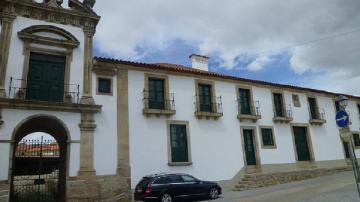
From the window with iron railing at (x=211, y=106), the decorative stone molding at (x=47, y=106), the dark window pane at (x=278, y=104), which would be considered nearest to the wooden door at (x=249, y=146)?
the window with iron railing at (x=211, y=106)

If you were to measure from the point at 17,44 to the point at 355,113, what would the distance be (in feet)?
A: 85.2

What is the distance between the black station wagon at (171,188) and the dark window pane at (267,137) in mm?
6678

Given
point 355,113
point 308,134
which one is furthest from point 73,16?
point 355,113

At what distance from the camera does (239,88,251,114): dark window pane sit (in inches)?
783

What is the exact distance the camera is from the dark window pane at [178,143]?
1658cm

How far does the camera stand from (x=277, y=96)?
21984 millimetres

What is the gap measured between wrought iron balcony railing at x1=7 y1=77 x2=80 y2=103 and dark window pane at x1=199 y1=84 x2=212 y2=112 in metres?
7.20

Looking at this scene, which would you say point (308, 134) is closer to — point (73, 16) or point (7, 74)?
point (73, 16)

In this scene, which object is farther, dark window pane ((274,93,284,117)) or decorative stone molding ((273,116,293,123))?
dark window pane ((274,93,284,117))

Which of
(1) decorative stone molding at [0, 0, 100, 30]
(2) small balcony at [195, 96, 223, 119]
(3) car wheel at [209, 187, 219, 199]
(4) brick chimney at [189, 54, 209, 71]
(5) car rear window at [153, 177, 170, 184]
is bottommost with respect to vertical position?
(3) car wheel at [209, 187, 219, 199]

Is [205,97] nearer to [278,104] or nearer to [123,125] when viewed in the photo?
[123,125]

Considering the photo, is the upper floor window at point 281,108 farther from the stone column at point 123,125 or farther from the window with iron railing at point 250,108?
the stone column at point 123,125

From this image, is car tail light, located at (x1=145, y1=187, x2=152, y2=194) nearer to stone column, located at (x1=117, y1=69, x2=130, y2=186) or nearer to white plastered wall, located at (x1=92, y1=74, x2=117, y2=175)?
stone column, located at (x1=117, y1=69, x2=130, y2=186)

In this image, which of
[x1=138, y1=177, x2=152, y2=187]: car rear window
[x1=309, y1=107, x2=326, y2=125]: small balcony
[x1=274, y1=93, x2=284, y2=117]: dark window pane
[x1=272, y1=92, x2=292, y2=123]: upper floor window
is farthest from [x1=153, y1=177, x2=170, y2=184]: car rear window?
[x1=309, y1=107, x2=326, y2=125]: small balcony
